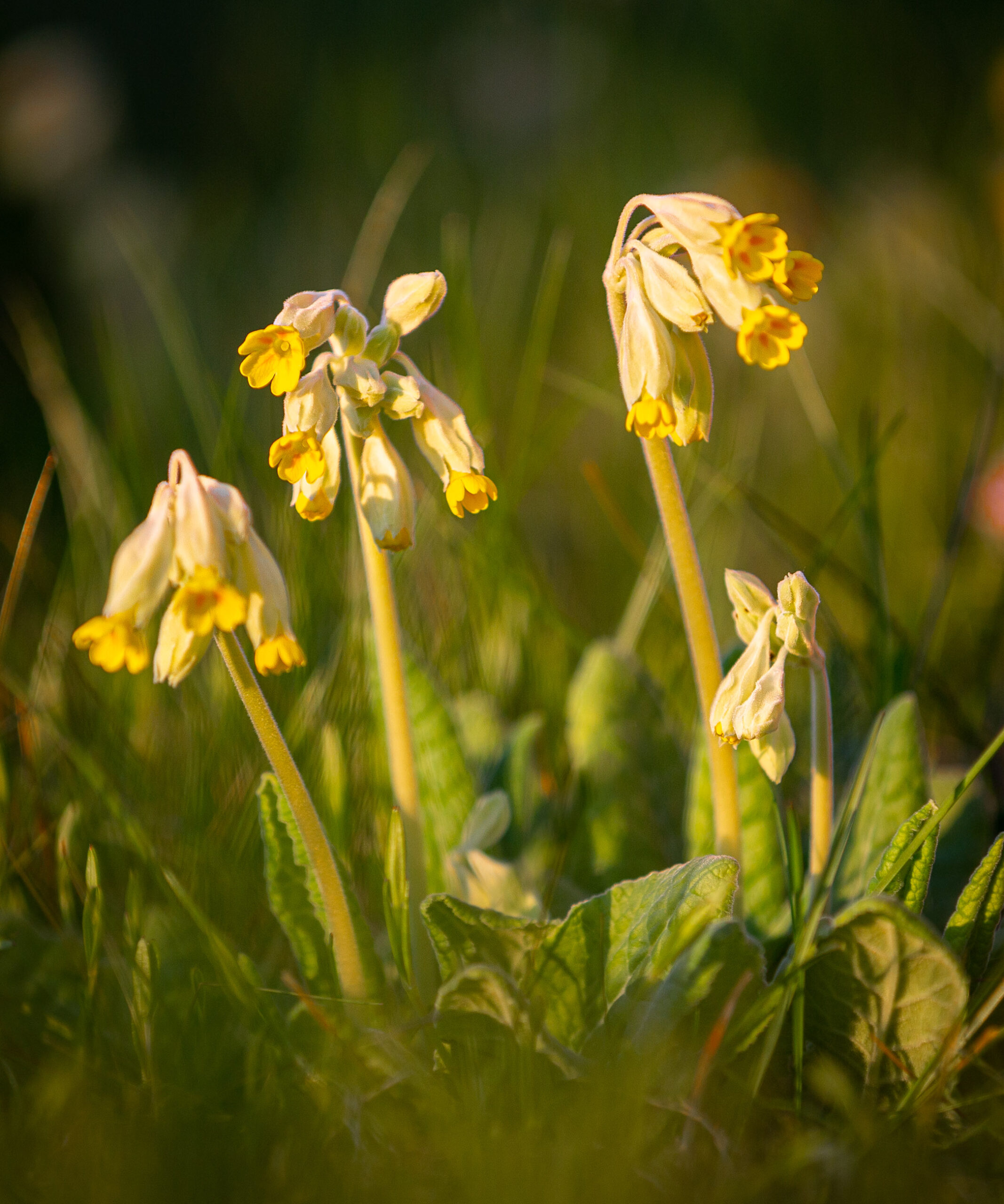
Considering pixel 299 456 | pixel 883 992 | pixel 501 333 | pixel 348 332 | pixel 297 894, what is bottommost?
pixel 883 992

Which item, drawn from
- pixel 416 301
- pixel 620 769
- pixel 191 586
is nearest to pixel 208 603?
pixel 191 586

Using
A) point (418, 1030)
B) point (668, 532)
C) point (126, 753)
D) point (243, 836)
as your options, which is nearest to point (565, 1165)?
point (418, 1030)

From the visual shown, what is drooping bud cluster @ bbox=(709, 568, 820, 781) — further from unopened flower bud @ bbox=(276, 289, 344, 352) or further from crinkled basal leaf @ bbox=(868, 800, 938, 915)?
unopened flower bud @ bbox=(276, 289, 344, 352)

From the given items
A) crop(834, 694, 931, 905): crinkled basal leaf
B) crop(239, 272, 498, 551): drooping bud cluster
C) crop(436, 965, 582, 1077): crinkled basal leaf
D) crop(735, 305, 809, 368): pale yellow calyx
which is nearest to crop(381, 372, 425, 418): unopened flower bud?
crop(239, 272, 498, 551): drooping bud cluster

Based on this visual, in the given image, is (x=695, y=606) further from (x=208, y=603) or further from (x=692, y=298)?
(x=208, y=603)

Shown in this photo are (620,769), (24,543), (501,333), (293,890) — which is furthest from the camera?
(501,333)

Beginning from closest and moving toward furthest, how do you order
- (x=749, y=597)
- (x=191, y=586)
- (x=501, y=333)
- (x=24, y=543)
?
1. (x=191, y=586)
2. (x=749, y=597)
3. (x=24, y=543)
4. (x=501, y=333)
